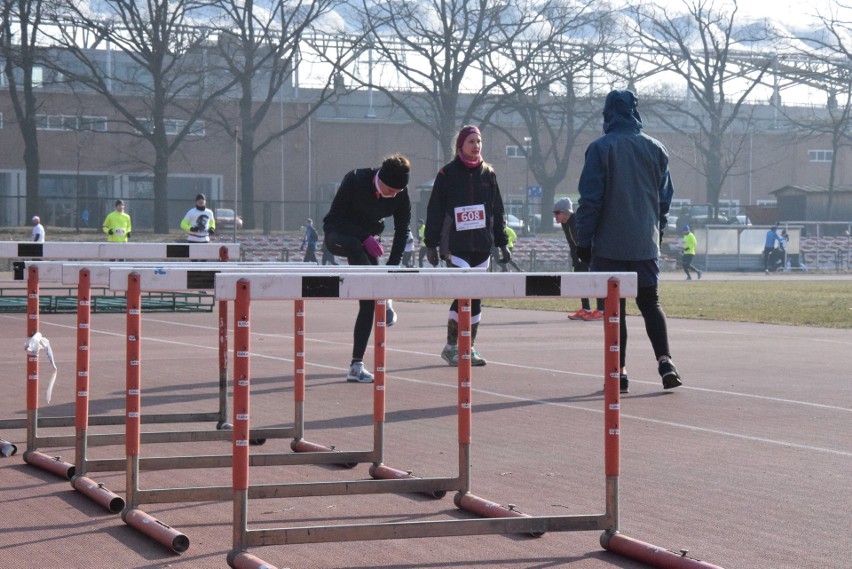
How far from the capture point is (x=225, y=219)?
208 feet

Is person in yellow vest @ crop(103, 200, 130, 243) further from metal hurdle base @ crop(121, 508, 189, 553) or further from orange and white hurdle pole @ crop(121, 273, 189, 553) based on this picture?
metal hurdle base @ crop(121, 508, 189, 553)

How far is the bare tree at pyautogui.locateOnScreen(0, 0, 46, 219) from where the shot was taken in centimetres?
5188

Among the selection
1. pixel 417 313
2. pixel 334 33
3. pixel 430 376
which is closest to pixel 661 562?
pixel 430 376

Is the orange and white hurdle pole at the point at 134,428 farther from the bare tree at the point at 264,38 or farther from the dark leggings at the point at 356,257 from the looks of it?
the bare tree at the point at 264,38

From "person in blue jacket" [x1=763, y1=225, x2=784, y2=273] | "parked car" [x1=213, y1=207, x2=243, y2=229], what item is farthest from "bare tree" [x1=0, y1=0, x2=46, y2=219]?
"person in blue jacket" [x1=763, y1=225, x2=784, y2=273]

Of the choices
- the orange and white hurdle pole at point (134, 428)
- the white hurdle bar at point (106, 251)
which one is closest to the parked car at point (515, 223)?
the white hurdle bar at point (106, 251)

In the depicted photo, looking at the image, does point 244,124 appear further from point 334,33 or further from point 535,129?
point 535,129

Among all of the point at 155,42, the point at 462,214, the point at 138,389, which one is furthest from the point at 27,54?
the point at 138,389

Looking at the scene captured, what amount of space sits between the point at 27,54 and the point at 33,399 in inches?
1910

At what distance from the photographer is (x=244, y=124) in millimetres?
61781

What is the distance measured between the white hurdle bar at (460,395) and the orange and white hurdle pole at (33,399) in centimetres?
157

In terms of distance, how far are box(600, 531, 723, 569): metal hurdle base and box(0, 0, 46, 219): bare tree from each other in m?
50.2

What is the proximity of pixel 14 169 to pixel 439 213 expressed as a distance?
60.7 meters

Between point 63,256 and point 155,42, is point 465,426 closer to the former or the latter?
point 63,256
